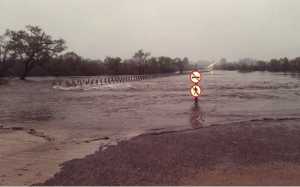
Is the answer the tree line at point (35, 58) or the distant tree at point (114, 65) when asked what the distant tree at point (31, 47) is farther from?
the distant tree at point (114, 65)

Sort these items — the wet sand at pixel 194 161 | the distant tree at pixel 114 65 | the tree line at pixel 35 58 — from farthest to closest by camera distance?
the distant tree at pixel 114 65, the tree line at pixel 35 58, the wet sand at pixel 194 161

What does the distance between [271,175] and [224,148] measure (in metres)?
2.27

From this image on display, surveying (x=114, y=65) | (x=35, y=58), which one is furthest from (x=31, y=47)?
(x=114, y=65)

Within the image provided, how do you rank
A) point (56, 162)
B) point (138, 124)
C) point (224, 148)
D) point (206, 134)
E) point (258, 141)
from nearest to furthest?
point (56, 162)
point (224, 148)
point (258, 141)
point (206, 134)
point (138, 124)

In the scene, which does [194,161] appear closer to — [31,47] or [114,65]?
[31,47]

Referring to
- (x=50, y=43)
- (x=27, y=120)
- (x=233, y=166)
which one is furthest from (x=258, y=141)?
(x=50, y=43)

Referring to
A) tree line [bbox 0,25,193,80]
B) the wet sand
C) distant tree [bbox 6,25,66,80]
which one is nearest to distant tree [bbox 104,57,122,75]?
tree line [bbox 0,25,193,80]

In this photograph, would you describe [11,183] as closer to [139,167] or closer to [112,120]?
[139,167]

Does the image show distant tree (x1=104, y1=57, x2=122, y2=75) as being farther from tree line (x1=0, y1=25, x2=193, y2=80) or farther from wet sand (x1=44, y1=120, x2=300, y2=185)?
wet sand (x1=44, y1=120, x2=300, y2=185)

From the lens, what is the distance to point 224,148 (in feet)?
27.9

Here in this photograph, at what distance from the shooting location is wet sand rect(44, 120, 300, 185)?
6.08 meters

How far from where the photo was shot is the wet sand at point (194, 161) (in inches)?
239

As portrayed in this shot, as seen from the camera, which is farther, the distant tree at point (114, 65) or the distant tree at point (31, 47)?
the distant tree at point (114, 65)

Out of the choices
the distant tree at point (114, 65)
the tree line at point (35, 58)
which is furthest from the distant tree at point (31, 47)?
the distant tree at point (114, 65)
